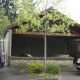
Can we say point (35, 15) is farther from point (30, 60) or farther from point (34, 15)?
point (30, 60)

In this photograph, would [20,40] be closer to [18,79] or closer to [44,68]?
[44,68]

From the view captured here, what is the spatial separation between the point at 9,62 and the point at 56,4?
6.32m

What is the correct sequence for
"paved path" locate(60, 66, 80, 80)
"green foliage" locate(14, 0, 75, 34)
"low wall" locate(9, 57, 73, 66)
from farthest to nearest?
1. "low wall" locate(9, 57, 73, 66)
2. "green foliage" locate(14, 0, 75, 34)
3. "paved path" locate(60, 66, 80, 80)

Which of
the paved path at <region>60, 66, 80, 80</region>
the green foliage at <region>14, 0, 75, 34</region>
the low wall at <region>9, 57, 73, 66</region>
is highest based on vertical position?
the green foliage at <region>14, 0, 75, 34</region>

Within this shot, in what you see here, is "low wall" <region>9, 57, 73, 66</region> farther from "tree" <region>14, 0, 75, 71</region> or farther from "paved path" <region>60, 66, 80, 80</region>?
"tree" <region>14, 0, 75, 71</region>

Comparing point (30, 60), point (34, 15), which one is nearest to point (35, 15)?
point (34, 15)

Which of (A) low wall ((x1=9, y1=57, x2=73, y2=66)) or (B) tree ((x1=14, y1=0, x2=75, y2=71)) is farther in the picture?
(A) low wall ((x1=9, y1=57, x2=73, y2=66))

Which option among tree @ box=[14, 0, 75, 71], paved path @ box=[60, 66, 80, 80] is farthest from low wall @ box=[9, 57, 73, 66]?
tree @ box=[14, 0, 75, 71]

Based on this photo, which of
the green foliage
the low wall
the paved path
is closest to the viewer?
the paved path

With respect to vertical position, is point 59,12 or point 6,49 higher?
point 59,12

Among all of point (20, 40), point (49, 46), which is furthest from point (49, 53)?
point (20, 40)

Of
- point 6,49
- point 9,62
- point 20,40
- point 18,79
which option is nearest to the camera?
point 18,79

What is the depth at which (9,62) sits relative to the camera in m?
17.5

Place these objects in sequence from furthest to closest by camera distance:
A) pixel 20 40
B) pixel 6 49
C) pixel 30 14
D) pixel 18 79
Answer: pixel 20 40, pixel 6 49, pixel 30 14, pixel 18 79
